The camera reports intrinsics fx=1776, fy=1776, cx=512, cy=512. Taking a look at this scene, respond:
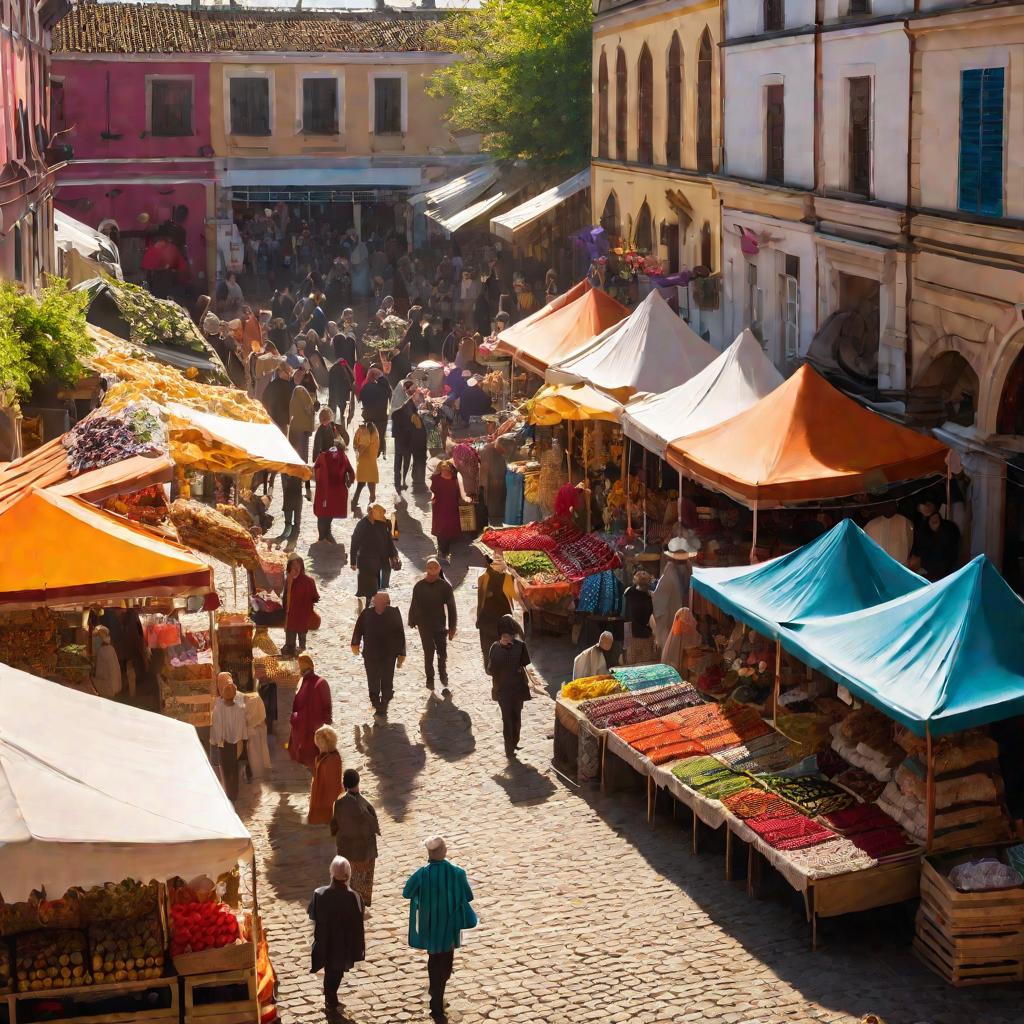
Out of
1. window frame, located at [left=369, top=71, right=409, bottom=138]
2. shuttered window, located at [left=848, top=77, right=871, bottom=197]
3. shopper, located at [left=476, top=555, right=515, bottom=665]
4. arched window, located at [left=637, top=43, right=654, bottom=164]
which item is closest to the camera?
shopper, located at [left=476, top=555, right=515, bottom=665]

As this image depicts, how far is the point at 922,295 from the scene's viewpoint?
59.2 ft

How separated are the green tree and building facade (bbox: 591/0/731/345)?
8.80 feet

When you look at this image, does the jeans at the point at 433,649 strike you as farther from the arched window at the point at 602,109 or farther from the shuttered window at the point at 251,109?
the shuttered window at the point at 251,109

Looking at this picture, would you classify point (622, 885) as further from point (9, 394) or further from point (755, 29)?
point (755, 29)

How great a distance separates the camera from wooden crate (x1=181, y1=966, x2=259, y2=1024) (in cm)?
993

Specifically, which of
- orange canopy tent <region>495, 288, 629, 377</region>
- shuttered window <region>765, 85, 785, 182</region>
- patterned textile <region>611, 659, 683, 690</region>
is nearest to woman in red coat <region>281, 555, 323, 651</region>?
patterned textile <region>611, 659, 683, 690</region>

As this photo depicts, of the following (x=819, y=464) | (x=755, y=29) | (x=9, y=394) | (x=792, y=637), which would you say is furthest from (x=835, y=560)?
(x=755, y=29)

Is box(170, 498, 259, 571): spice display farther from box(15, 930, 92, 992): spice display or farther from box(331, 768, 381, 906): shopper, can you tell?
box(15, 930, 92, 992): spice display

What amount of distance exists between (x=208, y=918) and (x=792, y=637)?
4807 mm

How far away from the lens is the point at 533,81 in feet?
119

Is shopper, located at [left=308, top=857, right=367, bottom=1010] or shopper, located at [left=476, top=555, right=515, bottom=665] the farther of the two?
shopper, located at [left=476, top=555, right=515, bottom=665]

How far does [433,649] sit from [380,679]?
743 millimetres

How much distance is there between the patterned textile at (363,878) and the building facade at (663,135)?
15122 mm

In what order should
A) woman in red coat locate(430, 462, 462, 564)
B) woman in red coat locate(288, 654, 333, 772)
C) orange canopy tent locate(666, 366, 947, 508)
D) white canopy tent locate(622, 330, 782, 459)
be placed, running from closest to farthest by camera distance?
woman in red coat locate(288, 654, 333, 772) → orange canopy tent locate(666, 366, 947, 508) → white canopy tent locate(622, 330, 782, 459) → woman in red coat locate(430, 462, 462, 564)
